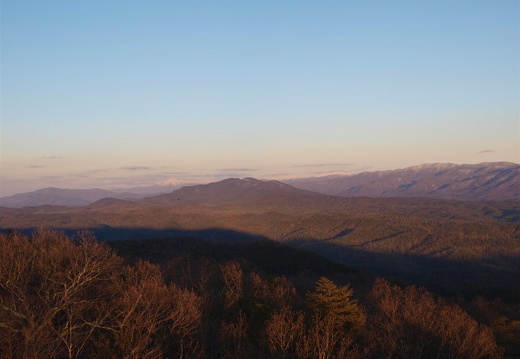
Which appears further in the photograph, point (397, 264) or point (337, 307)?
point (397, 264)

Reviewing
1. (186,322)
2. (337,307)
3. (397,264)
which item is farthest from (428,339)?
(397,264)

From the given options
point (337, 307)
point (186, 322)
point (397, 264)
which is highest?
point (186, 322)

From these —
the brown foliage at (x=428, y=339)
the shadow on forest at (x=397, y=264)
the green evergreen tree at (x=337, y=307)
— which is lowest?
the shadow on forest at (x=397, y=264)

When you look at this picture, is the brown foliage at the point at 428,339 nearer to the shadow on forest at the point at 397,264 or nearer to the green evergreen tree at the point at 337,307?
the green evergreen tree at the point at 337,307

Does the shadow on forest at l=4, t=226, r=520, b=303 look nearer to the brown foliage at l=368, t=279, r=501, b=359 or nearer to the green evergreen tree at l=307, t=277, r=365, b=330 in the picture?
the brown foliage at l=368, t=279, r=501, b=359

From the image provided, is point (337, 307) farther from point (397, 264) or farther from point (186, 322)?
point (397, 264)

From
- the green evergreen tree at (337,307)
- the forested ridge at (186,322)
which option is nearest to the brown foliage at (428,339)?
the forested ridge at (186,322)

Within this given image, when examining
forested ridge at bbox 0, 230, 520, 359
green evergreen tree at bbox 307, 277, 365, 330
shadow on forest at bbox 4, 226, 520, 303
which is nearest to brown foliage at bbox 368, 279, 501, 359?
forested ridge at bbox 0, 230, 520, 359

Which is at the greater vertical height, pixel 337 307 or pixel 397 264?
pixel 337 307

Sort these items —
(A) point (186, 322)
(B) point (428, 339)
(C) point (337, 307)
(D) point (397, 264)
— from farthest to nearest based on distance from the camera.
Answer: (D) point (397, 264)
(C) point (337, 307)
(B) point (428, 339)
(A) point (186, 322)

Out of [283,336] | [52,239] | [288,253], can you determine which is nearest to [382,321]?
[283,336]

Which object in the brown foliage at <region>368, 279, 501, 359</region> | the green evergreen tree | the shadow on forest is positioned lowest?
the shadow on forest

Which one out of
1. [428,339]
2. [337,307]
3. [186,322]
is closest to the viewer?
[186,322]
